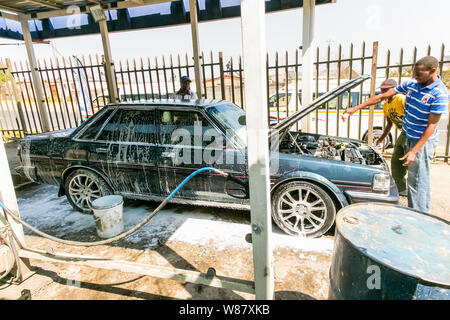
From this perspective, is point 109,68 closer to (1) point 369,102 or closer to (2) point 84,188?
(2) point 84,188

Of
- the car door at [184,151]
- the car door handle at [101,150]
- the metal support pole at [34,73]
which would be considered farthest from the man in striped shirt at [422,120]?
the metal support pole at [34,73]

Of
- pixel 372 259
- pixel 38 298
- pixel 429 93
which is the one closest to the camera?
pixel 372 259

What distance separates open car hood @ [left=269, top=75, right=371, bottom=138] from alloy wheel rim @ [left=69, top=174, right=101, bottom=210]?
112 inches

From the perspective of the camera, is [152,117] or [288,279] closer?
[288,279]

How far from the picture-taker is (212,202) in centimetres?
356

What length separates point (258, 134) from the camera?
5.78 feet

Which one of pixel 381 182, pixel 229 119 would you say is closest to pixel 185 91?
pixel 229 119

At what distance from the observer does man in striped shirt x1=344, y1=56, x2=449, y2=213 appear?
304cm

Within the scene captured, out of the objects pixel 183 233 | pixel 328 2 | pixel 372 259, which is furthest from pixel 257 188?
pixel 328 2

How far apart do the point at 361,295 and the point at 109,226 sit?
3.00 meters

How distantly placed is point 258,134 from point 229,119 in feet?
6.64

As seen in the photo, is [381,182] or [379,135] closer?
[381,182]
